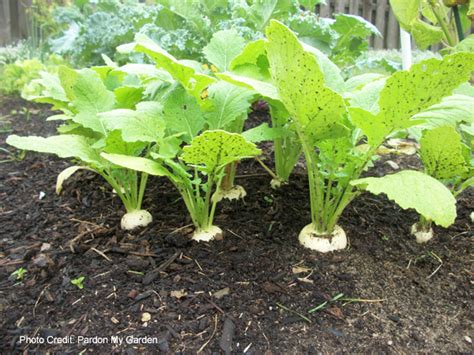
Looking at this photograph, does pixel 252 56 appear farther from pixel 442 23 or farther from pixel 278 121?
pixel 442 23

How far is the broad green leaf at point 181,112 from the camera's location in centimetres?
140

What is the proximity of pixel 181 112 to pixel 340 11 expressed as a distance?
8.16 meters

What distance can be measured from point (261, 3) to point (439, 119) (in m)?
1.75

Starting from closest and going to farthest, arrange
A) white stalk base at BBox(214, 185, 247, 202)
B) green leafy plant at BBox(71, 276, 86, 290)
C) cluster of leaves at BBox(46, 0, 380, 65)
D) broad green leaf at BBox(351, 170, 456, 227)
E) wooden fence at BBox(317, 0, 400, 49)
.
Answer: broad green leaf at BBox(351, 170, 456, 227) < green leafy plant at BBox(71, 276, 86, 290) < white stalk base at BBox(214, 185, 247, 202) < cluster of leaves at BBox(46, 0, 380, 65) < wooden fence at BBox(317, 0, 400, 49)

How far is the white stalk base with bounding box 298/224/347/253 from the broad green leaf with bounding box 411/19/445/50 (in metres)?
0.73

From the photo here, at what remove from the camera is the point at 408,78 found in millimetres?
1070

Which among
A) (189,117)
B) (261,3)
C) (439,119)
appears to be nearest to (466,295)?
(439,119)

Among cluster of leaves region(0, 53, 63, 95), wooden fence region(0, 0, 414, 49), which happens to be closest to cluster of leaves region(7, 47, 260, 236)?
cluster of leaves region(0, 53, 63, 95)

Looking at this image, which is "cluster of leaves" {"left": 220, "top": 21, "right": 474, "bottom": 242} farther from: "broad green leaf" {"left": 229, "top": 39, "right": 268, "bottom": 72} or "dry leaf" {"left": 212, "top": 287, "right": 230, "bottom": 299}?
"dry leaf" {"left": 212, "top": 287, "right": 230, "bottom": 299}

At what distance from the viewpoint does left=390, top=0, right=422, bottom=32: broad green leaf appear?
1.37m

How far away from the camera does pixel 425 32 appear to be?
152 centimetres

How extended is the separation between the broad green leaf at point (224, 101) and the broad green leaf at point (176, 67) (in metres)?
0.09

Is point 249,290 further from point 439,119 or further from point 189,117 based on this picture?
point 439,119

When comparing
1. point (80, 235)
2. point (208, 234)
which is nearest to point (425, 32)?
point (208, 234)
